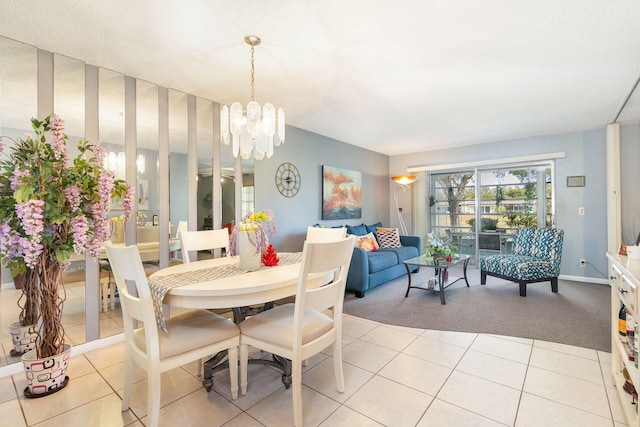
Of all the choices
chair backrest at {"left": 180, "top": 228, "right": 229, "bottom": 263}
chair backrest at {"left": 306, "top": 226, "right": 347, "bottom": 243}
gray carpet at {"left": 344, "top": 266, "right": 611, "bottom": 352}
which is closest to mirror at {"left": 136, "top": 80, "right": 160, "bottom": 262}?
chair backrest at {"left": 180, "top": 228, "right": 229, "bottom": 263}

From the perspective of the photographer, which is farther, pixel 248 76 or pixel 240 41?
pixel 248 76

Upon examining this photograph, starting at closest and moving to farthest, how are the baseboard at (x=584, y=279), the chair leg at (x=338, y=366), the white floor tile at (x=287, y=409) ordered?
the white floor tile at (x=287, y=409) → the chair leg at (x=338, y=366) → the baseboard at (x=584, y=279)

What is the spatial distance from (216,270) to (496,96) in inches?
131

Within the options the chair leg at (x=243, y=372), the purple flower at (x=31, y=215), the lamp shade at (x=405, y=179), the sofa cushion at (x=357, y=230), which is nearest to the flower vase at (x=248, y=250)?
the chair leg at (x=243, y=372)

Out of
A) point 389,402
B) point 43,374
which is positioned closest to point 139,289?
point 43,374

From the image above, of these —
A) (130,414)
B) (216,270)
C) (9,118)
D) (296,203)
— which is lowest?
(130,414)

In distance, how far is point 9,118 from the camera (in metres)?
2.14

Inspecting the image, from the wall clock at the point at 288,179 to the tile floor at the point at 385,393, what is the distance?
93.6 inches

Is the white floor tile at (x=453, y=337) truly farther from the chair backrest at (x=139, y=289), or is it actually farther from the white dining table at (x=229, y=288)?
the chair backrest at (x=139, y=289)

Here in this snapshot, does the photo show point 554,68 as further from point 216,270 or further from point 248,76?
point 216,270

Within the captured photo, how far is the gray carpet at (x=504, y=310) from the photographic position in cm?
274

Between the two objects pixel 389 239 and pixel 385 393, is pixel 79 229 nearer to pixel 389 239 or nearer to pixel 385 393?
pixel 385 393

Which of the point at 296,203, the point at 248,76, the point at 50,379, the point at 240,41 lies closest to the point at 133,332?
the point at 50,379

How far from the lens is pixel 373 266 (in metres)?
3.97
